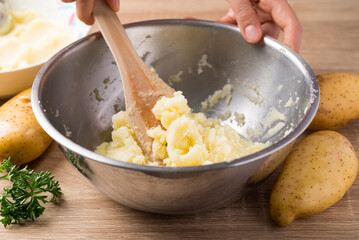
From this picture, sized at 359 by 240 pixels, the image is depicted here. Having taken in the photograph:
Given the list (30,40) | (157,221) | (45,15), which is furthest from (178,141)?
(45,15)

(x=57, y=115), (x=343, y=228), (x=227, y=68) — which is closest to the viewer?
(x=343, y=228)

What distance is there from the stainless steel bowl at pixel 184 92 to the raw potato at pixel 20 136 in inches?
5.4

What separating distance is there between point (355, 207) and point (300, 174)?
22cm

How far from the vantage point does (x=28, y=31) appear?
6.26 ft

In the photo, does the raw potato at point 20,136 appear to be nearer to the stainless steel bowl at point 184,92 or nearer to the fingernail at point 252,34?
the stainless steel bowl at point 184,92

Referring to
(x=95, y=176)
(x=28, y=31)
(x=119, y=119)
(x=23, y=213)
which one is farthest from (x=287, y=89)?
(x=28, y=31)

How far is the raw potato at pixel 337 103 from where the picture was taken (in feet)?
4.92

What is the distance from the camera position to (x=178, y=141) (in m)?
1.23

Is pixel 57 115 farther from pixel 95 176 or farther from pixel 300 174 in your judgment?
pixel 300 174

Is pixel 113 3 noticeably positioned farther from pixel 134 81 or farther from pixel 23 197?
pixel 23 197

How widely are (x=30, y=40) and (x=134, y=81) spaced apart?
0.78 m

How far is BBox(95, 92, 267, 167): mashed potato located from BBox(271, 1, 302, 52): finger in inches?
17.2

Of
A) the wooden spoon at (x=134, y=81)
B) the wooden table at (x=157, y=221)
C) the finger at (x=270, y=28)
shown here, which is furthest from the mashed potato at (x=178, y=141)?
the finger at (x=270, y=28)

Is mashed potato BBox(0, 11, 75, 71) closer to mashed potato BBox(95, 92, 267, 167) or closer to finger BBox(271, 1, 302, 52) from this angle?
mashed potato BBox(95, 92, 267, 167)
